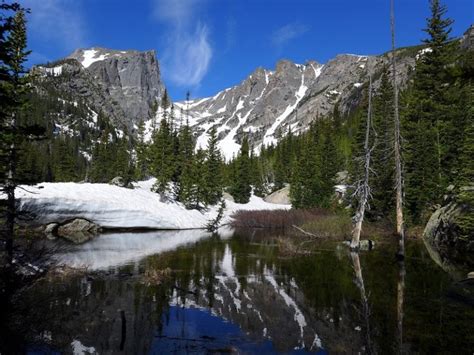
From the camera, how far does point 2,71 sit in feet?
34.0

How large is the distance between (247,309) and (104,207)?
29.4 metres

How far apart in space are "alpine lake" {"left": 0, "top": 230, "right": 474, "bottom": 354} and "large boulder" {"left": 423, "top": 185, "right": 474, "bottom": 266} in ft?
9.99

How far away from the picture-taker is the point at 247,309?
11.4 m

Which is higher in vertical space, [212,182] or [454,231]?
[212,182]

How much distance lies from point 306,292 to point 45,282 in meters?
9.75

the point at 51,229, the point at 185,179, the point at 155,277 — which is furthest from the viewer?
the point at 185,179

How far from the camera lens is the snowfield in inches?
1327

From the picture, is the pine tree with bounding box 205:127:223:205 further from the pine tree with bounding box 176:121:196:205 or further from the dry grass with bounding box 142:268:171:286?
the dry grass with bounding box 142:268:171:286

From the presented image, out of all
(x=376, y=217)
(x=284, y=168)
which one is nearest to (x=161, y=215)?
(x=376, y=217)

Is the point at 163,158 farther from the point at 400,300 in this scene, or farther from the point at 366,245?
the point at 400,300

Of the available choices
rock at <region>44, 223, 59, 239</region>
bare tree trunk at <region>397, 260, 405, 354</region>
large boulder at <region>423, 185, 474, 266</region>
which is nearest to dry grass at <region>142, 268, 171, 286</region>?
bare tree trunk at <region>397, 260, 405, 354</region>

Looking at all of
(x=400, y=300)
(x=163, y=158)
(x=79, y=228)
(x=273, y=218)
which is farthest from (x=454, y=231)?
(x=163, y=158)

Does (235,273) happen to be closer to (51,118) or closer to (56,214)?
(56,214)

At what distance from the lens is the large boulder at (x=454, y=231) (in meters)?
20.2
